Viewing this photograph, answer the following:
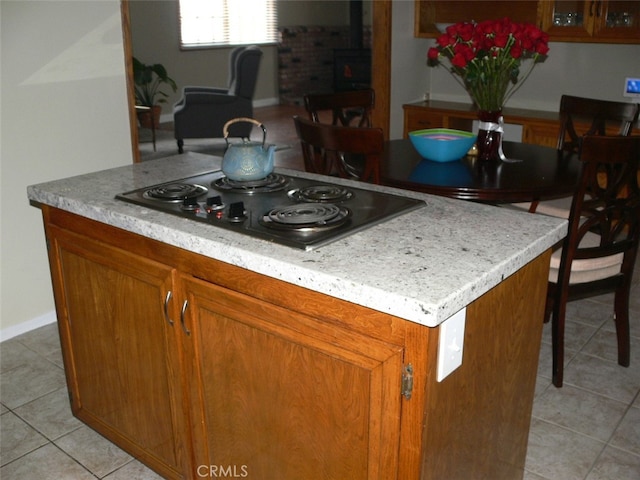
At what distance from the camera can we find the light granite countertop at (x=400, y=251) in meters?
1.26

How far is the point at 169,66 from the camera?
8.84 meters

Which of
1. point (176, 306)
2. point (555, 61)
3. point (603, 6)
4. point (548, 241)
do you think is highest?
point (603, 6)

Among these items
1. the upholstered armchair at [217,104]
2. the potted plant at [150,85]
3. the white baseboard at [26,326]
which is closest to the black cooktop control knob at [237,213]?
the white baseboard at [26,326]

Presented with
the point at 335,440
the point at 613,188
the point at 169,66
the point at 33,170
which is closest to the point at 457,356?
the point at 335,440

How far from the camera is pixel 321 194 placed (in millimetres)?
1859

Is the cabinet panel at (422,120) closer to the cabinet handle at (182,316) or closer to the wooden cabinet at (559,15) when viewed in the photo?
the wooden cabinet at (559,15)

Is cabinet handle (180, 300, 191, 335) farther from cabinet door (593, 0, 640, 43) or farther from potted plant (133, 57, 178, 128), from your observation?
potted plant (133, 57, 178, 128)

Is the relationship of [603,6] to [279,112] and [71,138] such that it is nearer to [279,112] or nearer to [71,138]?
[71,138]

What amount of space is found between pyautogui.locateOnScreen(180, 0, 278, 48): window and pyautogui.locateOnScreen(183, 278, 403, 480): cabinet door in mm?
8015

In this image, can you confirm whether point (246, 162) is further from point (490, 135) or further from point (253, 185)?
point (490, 135)

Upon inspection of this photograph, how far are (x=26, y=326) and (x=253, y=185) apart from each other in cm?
178

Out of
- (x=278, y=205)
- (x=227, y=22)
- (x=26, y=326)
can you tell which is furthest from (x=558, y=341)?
(x=227, y=22)

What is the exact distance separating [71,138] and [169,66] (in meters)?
6.11

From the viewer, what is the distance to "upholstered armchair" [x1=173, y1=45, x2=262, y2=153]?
22.6 ft
